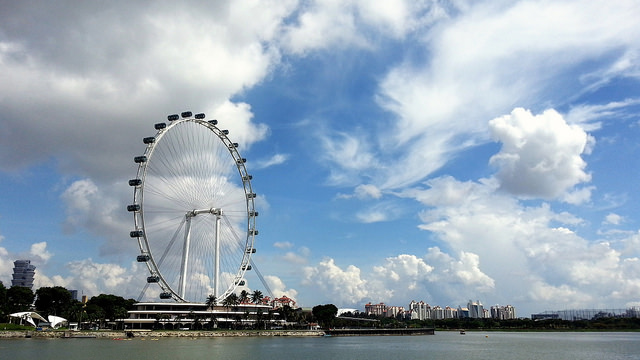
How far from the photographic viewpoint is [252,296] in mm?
164125

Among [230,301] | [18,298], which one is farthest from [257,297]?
[18,298]

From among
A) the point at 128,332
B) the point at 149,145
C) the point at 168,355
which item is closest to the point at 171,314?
the point at 128,332

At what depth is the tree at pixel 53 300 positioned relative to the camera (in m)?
150

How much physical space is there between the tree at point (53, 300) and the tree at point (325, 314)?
274 ft

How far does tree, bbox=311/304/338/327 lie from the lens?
181 metres

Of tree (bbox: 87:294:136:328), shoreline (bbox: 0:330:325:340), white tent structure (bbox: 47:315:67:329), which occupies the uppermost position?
tree (bbox: 87:294:136:328)

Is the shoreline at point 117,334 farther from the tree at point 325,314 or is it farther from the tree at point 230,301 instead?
the tree at point 325,314

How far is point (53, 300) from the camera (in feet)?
496

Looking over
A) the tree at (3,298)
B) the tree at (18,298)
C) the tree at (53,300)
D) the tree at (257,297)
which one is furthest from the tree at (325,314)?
the tree at (3,298)

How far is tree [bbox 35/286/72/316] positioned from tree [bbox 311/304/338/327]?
83.6m

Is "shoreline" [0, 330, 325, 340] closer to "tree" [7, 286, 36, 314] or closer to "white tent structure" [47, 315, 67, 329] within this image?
"white tent structure" [47, 315, 67, 329]

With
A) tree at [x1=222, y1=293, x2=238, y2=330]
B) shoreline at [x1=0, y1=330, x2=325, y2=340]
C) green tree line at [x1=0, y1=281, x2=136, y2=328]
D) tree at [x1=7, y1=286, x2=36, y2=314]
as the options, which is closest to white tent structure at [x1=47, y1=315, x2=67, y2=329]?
green tree line at [x1=0, y1=281, x2=136, y2=328]

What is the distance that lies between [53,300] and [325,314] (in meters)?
89.9

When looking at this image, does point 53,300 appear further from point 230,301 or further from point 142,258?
point 142,258
